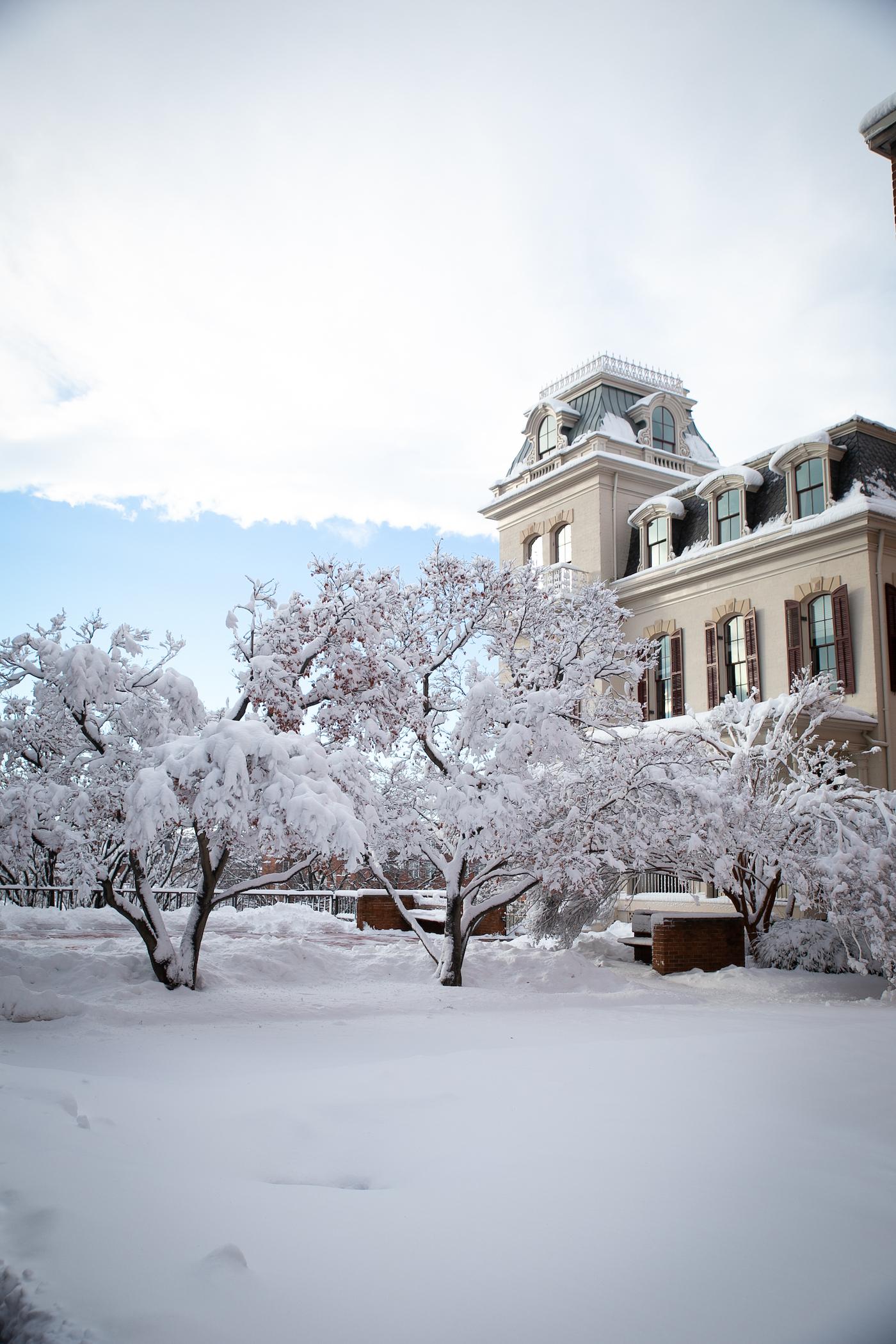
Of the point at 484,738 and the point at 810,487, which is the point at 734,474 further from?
the point at 484,738

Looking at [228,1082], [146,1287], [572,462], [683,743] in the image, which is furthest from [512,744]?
[572,462]

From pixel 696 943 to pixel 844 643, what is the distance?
405 inches

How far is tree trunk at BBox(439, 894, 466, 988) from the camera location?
41.6 feet

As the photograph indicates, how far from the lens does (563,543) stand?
2997 cm

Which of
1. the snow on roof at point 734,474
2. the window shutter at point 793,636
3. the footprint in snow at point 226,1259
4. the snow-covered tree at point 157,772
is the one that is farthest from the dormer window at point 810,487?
the footprint in snow at point 226,1259

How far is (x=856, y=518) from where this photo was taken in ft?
72.0

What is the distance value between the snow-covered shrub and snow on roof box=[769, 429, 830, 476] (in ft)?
42.0

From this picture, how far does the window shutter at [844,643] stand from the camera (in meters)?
22.0

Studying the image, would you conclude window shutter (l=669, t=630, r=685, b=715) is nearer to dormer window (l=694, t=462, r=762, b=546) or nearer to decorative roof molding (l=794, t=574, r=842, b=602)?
dormer window (l=694, t=462, r=762, b=546)

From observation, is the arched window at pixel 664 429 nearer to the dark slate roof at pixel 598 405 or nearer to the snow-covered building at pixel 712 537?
the snow-covered building at pixel 712 537

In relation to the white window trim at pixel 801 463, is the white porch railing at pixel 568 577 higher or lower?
lower

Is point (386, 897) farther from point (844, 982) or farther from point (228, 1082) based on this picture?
point (228, 1082)

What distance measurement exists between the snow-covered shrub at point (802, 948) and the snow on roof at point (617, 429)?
17630 millimetres

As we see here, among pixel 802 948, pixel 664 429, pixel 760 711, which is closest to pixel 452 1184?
pixel 802 948
